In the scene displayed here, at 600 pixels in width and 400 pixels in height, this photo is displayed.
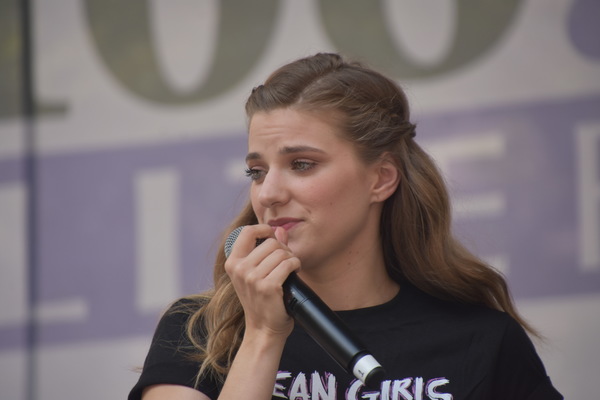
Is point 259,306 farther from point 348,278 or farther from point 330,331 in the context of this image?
point 348,278

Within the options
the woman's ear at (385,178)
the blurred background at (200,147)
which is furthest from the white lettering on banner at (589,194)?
the woman's ear at (385,178)

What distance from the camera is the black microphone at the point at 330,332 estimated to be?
1519 millimetres

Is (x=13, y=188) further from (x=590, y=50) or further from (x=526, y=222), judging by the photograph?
(x=590, y=50)

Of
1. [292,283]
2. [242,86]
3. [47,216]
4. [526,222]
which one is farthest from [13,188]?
[292,283]

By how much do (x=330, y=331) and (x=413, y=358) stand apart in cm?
52

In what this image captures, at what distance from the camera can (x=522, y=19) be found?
3340mm

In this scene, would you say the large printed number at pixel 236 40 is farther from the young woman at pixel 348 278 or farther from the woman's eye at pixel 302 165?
the woman's eye at pixel 302 165

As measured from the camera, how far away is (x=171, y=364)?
78.5 inches

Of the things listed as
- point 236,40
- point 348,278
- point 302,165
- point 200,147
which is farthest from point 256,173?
point 236,40

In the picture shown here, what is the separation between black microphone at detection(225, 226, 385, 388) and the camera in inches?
59.8

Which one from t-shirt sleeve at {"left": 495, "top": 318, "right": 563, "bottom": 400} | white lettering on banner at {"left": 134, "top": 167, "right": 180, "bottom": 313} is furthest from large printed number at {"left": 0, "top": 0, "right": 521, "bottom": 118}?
t-shirt sleeve at {"left": 495, "top": 318, "right": 563, "bottom": 400}

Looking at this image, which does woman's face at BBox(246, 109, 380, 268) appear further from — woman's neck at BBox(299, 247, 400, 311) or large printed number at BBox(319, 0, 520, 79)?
large printed number at BBox(319, 0, 520, 79)

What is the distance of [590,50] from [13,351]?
100 inches

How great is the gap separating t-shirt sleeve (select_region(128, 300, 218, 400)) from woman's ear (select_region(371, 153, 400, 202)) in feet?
1.89
